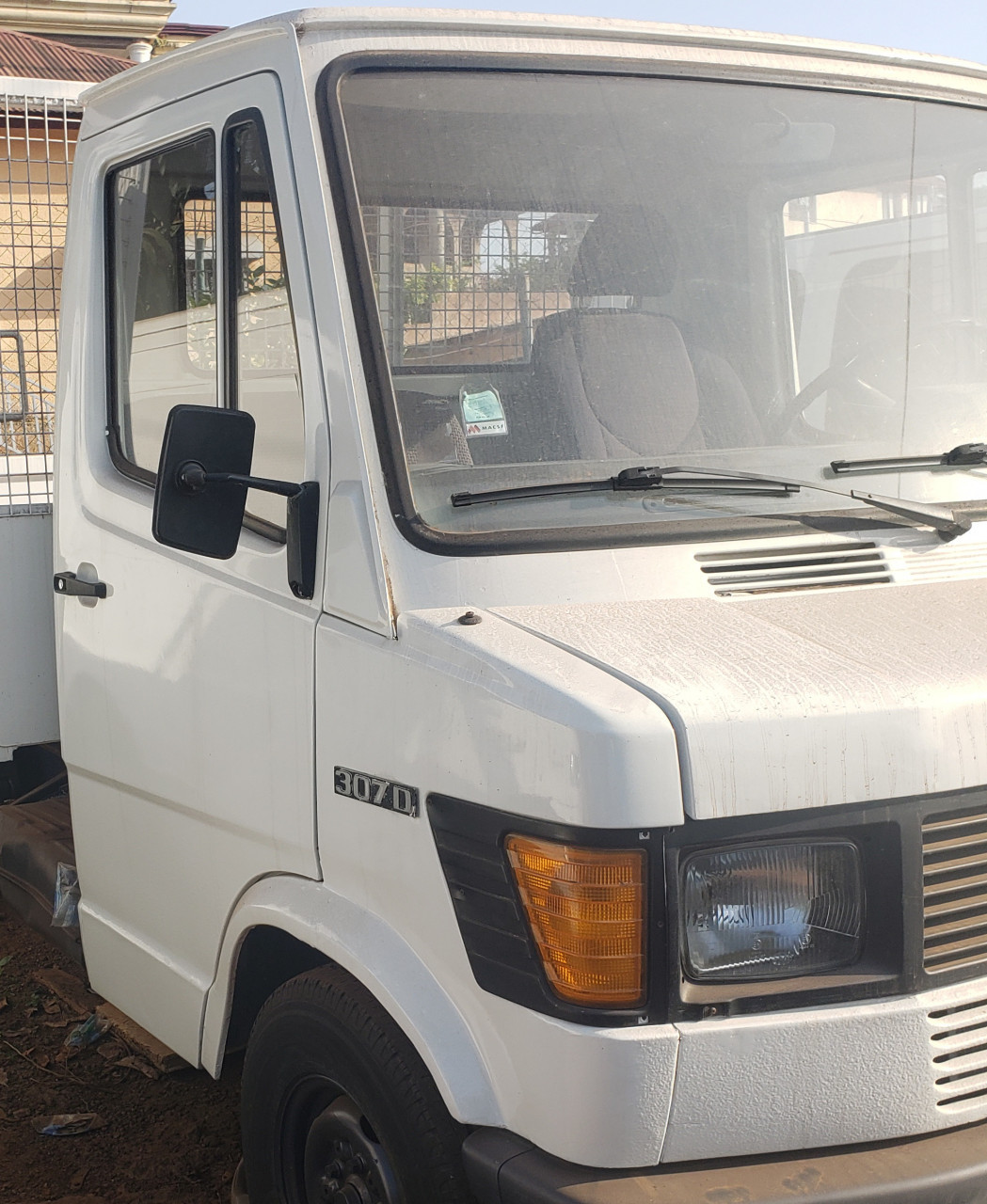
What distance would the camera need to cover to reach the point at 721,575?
250 centimetres

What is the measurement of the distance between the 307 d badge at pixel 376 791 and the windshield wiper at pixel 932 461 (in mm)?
1093

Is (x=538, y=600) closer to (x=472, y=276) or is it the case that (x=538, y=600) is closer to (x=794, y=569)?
(x=794, y=569)

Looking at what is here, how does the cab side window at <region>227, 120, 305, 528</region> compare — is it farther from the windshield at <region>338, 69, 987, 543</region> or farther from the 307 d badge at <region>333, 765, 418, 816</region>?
the 307 d badge at <region>333, 765, 418, 816</region>

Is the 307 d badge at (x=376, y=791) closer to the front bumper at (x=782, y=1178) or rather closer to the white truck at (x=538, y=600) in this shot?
the white truck at (x=538, y=600)

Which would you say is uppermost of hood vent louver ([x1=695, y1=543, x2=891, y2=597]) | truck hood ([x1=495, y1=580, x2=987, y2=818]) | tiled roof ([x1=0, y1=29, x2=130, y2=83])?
tiled roof ([x1=0, y1=29, x2=130, y2=83])

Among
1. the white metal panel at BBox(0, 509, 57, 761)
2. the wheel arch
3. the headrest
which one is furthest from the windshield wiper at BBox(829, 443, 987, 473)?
the white metal panel at BBox(0, 509, 57, 761)

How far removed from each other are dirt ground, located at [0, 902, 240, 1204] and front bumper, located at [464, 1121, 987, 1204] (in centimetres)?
142

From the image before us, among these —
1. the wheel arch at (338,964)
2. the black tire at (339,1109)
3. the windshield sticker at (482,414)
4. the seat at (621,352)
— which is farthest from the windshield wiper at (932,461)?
the black tire at (339,1109)

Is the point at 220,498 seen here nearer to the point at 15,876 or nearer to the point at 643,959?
the point at 643,959

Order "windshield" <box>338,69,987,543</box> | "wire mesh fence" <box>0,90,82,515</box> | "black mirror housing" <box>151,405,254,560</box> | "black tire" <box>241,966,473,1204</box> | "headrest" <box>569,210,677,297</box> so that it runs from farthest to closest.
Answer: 1. "wire mesh fence" <box>0,90,82,515</box>
2. "headrest" <box>569,210,677,297</box>
3. "windshield" <box>338,69,987,543</box>
4. "black mirror housing" <box>151,405,254,560</box>
5. "black tire" <box>241,966,473,1204</box>

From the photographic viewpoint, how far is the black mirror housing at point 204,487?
2.44 metres

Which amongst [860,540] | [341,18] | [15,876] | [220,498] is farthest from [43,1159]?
[341,18]

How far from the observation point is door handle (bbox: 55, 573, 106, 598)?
327cm

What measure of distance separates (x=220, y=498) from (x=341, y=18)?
0.95 m
